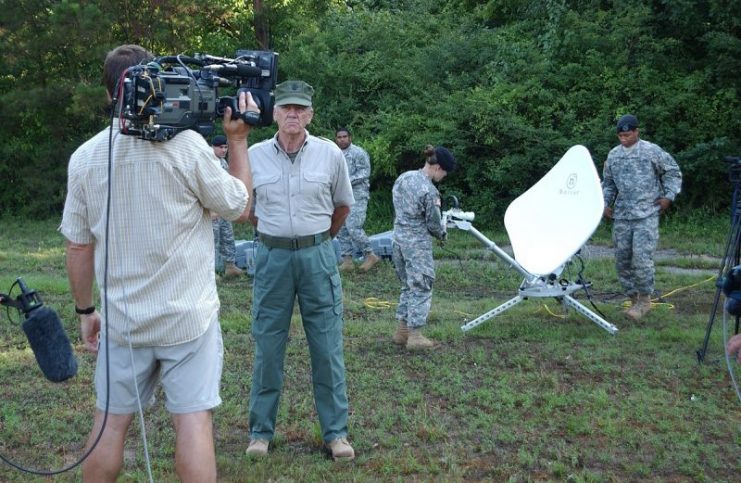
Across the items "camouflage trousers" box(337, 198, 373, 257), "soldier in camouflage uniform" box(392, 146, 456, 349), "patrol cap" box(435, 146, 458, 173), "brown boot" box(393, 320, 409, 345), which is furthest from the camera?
"camouflage trousers" box(337, 198, 373, 257)

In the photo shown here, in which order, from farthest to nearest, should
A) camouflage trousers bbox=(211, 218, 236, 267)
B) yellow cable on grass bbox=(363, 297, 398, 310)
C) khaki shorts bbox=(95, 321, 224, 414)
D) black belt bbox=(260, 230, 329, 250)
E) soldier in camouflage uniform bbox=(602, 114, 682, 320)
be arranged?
camouflage trousers bbox=(211, 218, 236, 267)
yellow cable on grass bbox=(363, 297, 398, 310)
soldier in camouflage uniform bbox=(602, 114, 682, 320)
black belt bbox=(260, 230, 329, 250)
khaki shorts bbox=(95, 321, 224, 414)

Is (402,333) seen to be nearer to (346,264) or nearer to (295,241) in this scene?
(295,241)

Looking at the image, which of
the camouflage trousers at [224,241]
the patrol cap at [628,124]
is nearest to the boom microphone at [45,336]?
the patrol cap at [628,124]

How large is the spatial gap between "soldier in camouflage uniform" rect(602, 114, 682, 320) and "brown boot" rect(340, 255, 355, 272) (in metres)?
4.27

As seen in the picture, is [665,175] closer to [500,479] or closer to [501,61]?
[500,479]

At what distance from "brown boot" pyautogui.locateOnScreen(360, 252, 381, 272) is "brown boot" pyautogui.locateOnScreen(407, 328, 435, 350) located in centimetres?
432

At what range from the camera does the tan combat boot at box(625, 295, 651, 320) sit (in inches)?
371

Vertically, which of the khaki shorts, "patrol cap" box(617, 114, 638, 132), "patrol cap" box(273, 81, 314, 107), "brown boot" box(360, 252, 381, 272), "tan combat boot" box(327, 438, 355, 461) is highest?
"patrol cap" box(273, 81, 314, 107)

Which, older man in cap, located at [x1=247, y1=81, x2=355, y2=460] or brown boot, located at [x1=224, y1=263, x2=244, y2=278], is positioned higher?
older man in cap, located at [x1=247, y1=81, x2=355, y2=460]

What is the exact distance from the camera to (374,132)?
19.2m

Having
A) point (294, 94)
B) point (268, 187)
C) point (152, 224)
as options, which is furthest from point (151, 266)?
point (294, 94)

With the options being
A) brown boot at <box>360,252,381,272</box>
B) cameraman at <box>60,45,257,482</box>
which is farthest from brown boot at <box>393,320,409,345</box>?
cameraman at <box>60,45,257,482</box>

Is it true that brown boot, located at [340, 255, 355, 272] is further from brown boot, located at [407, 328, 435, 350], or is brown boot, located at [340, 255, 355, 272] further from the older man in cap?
the older man in cap

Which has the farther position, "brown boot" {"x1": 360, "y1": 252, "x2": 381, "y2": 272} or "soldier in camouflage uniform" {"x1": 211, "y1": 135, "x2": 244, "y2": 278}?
"brown boot" {"x1": 360, "y1": 252, "x2": 381, "y2": 272}
